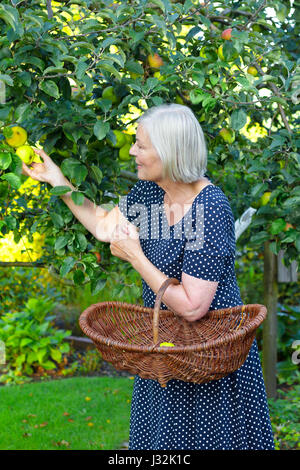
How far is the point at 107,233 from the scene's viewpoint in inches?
78.7

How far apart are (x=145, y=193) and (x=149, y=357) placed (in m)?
0.69

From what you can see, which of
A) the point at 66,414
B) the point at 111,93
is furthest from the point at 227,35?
the point at 66,414

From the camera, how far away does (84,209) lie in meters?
1.93

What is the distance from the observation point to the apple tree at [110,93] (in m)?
1.64

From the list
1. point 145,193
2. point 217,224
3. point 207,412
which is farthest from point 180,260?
point 207,412

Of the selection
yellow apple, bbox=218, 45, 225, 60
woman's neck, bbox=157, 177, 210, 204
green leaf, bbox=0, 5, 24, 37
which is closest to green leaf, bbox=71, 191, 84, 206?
woman's neck, bbox=157, 177, 210, 204

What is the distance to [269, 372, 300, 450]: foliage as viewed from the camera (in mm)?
3162

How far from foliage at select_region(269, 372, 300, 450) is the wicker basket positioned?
59.7 inches

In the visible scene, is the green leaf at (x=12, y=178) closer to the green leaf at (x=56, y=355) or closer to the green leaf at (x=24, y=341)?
the green leaf at (x=24, y=341)

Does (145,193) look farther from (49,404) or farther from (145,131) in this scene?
(49,404)

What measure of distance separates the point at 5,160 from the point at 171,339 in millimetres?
733

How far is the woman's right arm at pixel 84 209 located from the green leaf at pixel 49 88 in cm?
23

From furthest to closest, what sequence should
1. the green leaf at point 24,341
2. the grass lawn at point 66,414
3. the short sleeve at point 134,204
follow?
1. the green leaf at point 24,341
2. the grass lawn at point 66,414
3. the short sleeve at point 134,204

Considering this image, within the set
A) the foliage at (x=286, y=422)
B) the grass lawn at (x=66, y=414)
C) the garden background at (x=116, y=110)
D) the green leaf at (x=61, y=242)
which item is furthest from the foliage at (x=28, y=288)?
the green leaf at (x=61, y=242)
